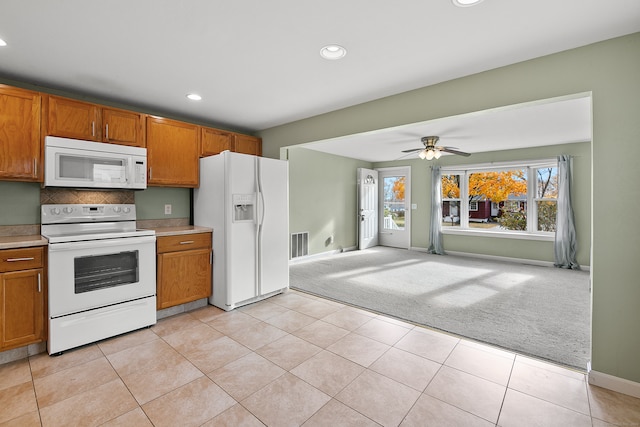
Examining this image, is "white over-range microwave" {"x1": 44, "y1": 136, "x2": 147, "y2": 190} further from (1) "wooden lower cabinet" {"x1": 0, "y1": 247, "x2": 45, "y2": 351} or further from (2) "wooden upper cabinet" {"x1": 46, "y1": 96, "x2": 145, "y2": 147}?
(1) "wooden lower cabinet" {"x1": 0, "y1": 247, "x2": 45, "y2": 351}

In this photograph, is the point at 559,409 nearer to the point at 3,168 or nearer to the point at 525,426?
the point at 525,426

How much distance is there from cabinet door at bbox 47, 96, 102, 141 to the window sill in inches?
256

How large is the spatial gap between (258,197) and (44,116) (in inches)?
78.6

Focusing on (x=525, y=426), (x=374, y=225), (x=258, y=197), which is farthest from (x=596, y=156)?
(x=374, y=225)

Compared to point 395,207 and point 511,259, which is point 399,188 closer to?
point 395,207

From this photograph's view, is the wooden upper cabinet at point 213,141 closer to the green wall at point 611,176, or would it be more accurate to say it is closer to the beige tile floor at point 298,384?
the beige tile floor at point 298,384

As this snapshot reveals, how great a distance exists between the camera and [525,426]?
Answer: 5.30ft

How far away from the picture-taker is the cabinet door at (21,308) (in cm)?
218

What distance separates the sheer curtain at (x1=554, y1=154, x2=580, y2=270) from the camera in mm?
5250

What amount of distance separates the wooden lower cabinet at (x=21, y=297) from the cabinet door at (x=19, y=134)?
2.31 feet

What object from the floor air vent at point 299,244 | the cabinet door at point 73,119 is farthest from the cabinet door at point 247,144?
the floor air vent at point 299,244

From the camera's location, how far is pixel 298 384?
1.99 meters

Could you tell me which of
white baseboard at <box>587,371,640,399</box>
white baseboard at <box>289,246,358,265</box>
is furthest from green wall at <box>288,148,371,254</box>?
white baseboard at <box>587,371,640,399</box>

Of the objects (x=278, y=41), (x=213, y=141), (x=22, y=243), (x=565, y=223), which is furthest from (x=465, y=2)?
(x=565, y=223)
